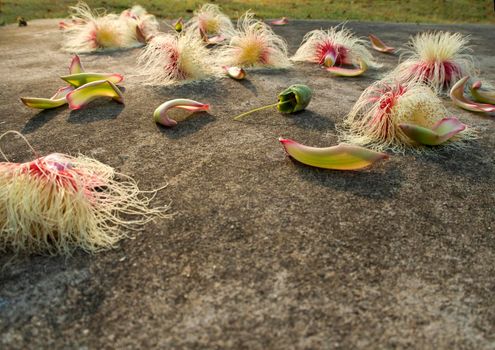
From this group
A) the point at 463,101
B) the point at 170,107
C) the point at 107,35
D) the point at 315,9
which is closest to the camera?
the point at 170,107

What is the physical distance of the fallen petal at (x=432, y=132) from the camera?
269 centimetres

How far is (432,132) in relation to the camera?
269 cm

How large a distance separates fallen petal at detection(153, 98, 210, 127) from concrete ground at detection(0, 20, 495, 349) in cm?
8

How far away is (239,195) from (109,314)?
91 centimetres

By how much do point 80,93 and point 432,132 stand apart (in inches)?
94.9

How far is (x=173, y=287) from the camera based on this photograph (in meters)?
1.70

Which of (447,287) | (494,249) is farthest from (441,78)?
(447,287)

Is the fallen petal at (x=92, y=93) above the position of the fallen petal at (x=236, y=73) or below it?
below

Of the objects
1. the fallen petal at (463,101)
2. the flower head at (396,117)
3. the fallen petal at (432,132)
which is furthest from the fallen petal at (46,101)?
the fallen petal at (463,101)

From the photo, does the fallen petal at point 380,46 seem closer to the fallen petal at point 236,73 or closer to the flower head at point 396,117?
the fallen petal at point 236,73

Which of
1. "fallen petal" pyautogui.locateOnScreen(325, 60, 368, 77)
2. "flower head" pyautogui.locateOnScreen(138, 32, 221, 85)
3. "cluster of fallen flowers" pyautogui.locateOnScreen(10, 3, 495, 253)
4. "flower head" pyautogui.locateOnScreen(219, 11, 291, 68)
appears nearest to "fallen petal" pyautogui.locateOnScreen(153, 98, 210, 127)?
"cluster of fallen flowers" pyautogui.locateOnScreen(10, 3, 495, 253)

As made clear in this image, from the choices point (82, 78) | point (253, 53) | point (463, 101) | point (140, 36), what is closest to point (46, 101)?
point (82, 78)

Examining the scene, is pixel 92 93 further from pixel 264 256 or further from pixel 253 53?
pixel 264 256

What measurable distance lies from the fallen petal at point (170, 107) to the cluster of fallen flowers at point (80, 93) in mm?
528
